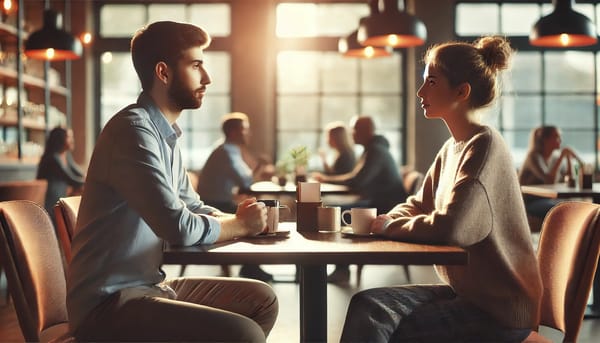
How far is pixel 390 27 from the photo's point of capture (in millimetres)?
4711

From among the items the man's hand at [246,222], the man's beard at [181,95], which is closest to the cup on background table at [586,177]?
the man's hand at [246,222]

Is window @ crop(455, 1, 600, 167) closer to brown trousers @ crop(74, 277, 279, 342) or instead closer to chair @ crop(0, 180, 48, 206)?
chair @ crop(0, 180, 48, 206)

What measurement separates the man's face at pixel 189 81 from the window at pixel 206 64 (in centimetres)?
696

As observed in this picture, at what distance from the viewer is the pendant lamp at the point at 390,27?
4.70 metres

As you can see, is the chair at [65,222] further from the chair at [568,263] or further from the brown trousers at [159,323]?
the chair at [568,263]

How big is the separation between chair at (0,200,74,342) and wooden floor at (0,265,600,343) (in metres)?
1.68

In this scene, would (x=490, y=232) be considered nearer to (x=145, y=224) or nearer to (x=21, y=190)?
(x=145, y=224)

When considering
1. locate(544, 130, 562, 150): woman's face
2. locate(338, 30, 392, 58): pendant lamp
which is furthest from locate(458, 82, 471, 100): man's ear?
locate(544, 130, 562, 150): woman's face

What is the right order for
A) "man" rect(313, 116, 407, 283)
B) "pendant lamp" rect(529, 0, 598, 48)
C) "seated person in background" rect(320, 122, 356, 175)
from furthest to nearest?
"seated person in background" rect(320, 122, 356, 175), "man" rect(313, 116, 407, 283), "pendant lamp" rect(529, 0, 598, 48)

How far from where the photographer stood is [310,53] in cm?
881

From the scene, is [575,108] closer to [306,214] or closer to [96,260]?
[306,214]

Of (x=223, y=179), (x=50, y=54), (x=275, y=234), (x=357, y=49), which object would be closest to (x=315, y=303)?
(x=275, y=234)

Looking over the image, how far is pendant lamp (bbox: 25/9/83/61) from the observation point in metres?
5.94

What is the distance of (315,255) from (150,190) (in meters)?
0.42
